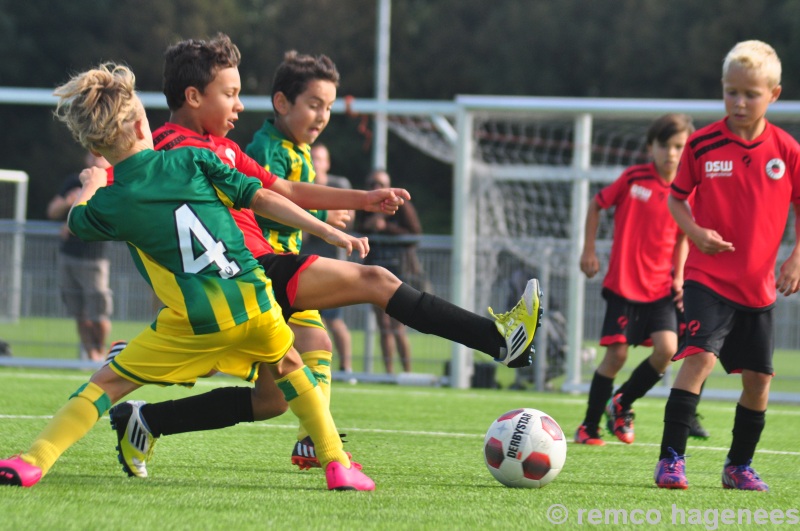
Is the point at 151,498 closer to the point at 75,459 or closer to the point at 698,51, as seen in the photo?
the point at 75,459

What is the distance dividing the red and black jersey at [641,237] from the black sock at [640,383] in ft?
1.46

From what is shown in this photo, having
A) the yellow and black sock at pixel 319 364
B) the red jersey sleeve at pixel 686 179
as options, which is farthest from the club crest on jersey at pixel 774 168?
the yellow and black sock at pixel 319 364

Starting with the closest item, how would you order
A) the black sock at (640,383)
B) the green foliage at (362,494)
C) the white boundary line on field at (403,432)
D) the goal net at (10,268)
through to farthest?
the green foliage at (362,494)
the white boundary line on field at (403,432)
the black sock at (640,383)
the goal net at (10,268)

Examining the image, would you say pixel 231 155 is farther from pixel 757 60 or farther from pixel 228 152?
pixel 757 60

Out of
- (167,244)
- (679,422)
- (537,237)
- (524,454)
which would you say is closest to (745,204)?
(679,422)

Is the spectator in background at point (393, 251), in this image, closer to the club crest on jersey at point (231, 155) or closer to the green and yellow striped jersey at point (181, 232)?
the club crest on jersey at point (231, 155)

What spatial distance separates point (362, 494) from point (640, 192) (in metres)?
3.66

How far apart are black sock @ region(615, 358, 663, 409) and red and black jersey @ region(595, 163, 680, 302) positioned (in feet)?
1.46

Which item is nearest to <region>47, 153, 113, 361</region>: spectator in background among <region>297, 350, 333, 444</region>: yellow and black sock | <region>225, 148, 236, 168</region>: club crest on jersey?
<region>297, 350, 333, 444</region>: yellow and black sock

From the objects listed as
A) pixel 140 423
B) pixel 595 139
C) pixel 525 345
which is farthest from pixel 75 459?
pixel 595 139

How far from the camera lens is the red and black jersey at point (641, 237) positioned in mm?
6930

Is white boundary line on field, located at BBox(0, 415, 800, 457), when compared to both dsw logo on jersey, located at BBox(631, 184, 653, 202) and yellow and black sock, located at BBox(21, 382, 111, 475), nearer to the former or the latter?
dsw logo on jersey, located at BBox(631, 184, 653, 202)

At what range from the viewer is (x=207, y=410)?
15.5 ft

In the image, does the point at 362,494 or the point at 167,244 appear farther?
the point at 362,494
